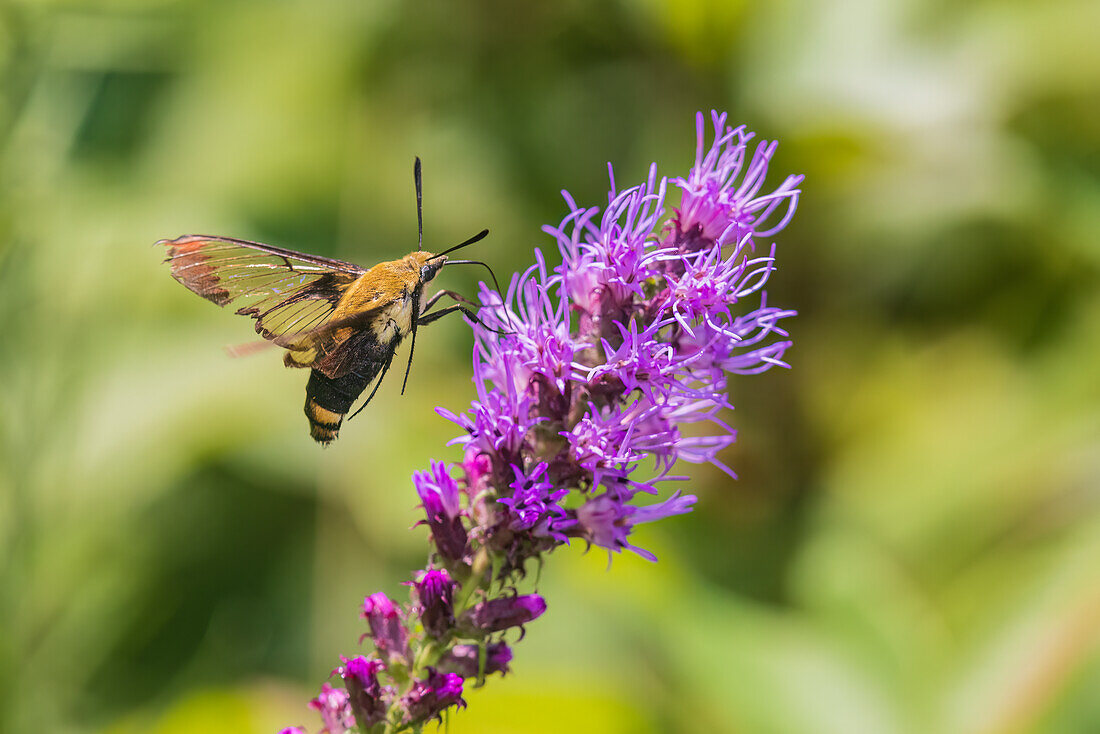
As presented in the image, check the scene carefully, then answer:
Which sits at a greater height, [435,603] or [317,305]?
[317,305]

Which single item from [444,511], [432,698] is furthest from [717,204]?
[432,698]

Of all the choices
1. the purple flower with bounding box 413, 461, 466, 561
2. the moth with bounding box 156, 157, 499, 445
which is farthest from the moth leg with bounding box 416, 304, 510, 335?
the purple flower with bounding box 413, 461, 466, 561

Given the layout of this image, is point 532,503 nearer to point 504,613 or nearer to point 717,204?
point 504,613

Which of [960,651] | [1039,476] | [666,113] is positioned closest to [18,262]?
[666,113]

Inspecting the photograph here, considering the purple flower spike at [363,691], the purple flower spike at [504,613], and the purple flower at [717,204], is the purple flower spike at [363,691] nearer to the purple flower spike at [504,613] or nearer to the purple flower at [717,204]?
the purple flower spike at [504,613]

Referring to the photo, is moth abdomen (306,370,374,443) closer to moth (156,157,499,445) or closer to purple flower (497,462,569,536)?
moth (156,157,499,445)
